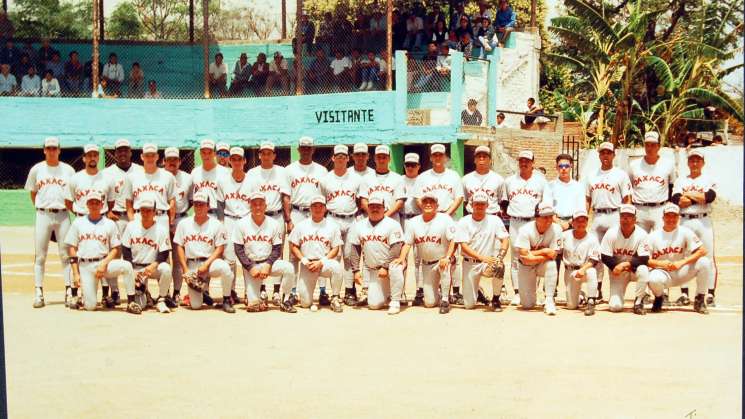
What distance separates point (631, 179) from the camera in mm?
11734

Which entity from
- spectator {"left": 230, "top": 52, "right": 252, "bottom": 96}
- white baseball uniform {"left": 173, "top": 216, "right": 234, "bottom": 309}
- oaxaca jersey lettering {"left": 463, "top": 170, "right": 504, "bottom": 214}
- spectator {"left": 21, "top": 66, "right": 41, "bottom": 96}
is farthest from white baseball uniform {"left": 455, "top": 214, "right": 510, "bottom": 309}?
spectator {"left": 21, "top": 66, "right": 41, "bottom": 96}

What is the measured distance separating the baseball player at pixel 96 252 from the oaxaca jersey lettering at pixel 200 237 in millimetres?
713

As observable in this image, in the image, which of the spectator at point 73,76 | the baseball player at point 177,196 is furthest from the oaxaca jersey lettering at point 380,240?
the spectator at point 73,76

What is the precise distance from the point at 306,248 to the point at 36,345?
11.6 ft

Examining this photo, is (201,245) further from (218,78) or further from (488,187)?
(218,78)

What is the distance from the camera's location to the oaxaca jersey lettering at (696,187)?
11328mm

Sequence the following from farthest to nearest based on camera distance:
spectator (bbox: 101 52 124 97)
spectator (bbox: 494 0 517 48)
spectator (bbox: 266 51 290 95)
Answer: spectator (bbox: 494 0 517 48) < spectator (bbox: 101 52 124 97) < spectator (bbox: 266 51 290 95)

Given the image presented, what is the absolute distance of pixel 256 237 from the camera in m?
11.5

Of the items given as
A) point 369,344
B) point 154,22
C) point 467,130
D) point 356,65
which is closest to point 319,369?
point 369,344

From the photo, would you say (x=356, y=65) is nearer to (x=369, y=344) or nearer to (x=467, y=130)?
(x=467, y=130)

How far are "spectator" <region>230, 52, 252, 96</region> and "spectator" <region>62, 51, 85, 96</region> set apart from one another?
4000 millimetres

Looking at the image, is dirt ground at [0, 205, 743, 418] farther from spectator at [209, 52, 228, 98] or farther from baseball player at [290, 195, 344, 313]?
spectator at [209, 52, 228, 98]

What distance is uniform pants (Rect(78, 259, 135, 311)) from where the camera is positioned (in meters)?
11.3

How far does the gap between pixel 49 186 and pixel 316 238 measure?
3.35m
